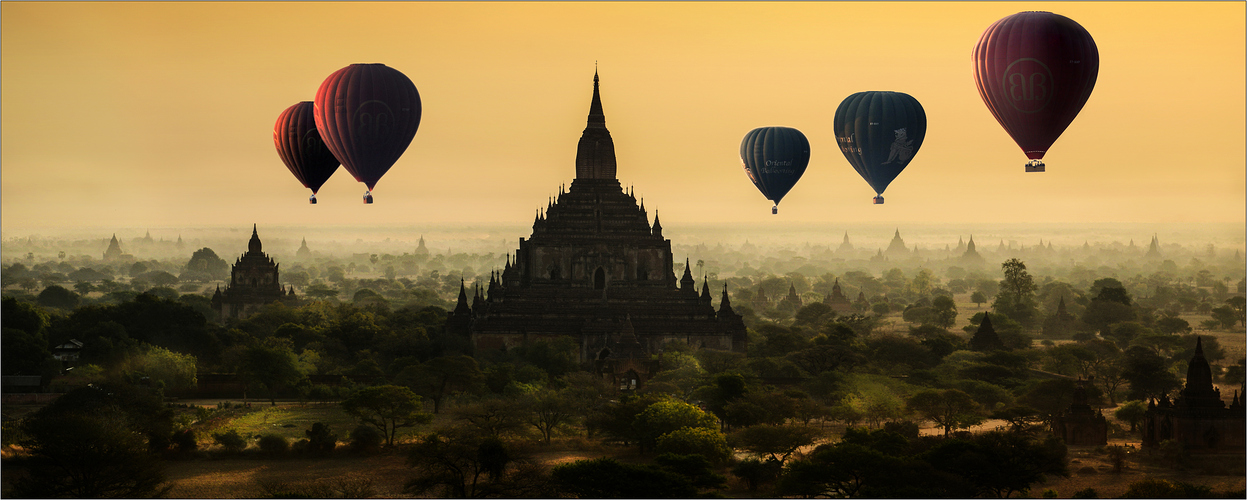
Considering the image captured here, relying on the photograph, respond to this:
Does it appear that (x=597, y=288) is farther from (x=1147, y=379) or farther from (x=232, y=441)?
(x=232, y=441)

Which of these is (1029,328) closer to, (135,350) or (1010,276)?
(1010,276)

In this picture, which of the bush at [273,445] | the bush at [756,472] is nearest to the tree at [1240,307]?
the bush at [756,472]

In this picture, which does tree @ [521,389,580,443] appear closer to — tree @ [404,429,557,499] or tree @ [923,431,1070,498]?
tree @ [404,429,557,499]

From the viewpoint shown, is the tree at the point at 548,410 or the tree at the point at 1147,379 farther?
the tree at the point at 1147,379

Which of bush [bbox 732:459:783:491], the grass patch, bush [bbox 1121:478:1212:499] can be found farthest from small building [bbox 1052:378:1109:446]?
the grass patch

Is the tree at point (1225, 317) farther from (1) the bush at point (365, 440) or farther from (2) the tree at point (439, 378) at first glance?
(1) the bush at point (365, 440)

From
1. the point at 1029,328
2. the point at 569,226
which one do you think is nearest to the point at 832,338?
the point at 569,226

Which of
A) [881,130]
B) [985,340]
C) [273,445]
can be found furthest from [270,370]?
[985,340]
